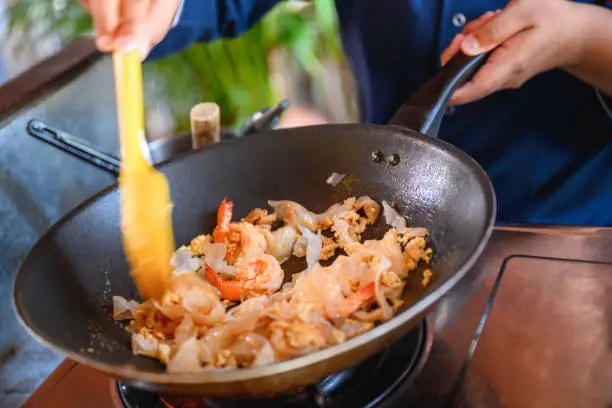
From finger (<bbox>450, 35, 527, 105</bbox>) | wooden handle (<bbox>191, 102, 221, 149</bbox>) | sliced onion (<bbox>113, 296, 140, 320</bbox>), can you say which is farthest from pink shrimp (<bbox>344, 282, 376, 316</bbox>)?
wooden handle (<bbox>191, 102, 221, 149</bbox>)

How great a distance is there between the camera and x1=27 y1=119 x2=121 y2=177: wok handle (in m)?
1.37

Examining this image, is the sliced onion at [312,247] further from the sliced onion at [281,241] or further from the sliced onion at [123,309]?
the sliced onion at [123,309]

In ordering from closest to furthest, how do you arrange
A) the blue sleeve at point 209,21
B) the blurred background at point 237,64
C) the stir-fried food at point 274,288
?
the stir-fried food at point 274,288 → the blue sleeve at point 209,21 → the blurred background at point 237,64

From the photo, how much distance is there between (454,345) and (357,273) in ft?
0.63

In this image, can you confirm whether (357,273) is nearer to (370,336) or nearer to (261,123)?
(370,336)

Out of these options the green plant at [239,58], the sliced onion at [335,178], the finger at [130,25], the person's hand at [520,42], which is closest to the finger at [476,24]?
the person's hand at [520,42]

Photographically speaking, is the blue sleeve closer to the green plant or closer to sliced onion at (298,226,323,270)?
sliced onion at (298,226,323,270)

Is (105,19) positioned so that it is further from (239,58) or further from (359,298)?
(239,58)

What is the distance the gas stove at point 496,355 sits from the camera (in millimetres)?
895

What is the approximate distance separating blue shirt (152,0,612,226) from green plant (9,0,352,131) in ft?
3.80

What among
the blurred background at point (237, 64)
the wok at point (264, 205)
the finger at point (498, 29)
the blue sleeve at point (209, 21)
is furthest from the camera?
the blurred background at point (237, 64)

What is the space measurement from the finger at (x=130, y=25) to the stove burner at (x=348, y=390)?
1.71ft

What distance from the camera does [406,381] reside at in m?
0.92

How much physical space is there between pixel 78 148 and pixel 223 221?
457 millimetres
